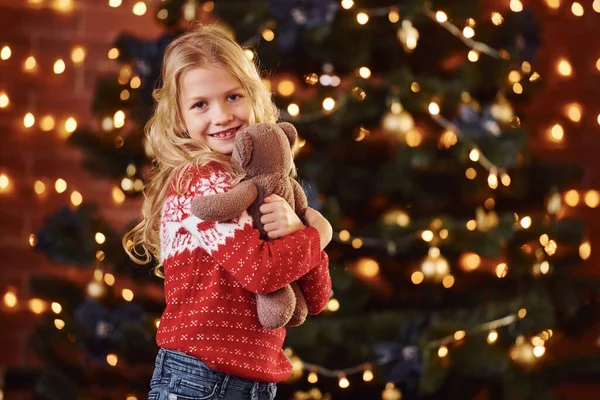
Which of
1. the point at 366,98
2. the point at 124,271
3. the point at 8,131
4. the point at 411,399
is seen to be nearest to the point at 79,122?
the point at 8,131

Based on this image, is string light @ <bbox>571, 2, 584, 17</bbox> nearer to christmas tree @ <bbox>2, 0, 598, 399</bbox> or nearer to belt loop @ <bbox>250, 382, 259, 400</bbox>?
christmas tree @ <bbox>2, 0, 598, 399</bbox>

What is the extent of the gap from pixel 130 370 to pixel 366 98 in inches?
46.9

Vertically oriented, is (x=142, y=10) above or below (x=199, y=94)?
above

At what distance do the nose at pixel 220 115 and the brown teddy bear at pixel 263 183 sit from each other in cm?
7

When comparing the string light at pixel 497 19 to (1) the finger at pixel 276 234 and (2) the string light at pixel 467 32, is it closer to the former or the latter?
(2) the string light at pixel 467 32

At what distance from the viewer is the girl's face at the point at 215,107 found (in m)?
1.50

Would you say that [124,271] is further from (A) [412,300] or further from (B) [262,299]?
(B) [262,299]

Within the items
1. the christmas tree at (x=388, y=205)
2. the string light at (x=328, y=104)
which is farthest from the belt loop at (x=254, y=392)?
the string light at (x=328, y=104)

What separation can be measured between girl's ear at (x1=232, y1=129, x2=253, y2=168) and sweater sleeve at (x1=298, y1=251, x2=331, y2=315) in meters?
0.19

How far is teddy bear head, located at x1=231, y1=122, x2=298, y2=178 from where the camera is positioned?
140cm

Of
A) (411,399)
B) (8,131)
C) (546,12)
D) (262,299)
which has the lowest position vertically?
(411,399)

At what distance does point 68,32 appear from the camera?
3.07 metres

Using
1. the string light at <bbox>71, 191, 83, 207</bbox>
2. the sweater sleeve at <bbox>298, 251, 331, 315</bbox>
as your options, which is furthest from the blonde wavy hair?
the string light at <bbox>71, 191, 83, 207</bbox>

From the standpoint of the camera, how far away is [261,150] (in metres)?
1.41
